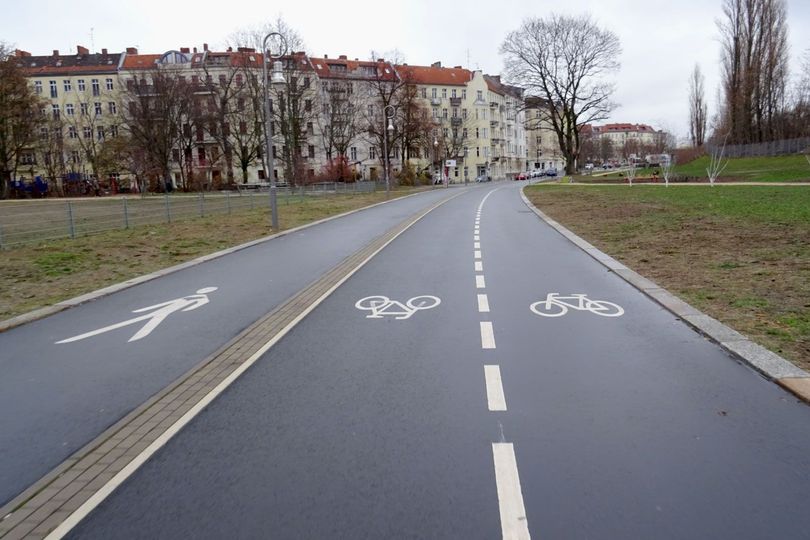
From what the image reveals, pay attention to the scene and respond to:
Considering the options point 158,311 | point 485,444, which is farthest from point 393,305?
point 485,444

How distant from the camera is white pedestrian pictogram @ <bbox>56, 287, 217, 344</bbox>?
25.4 ft

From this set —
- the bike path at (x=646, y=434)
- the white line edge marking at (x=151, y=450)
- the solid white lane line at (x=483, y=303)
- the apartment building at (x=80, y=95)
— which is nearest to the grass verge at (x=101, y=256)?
the white line edge marking at (x=151, y=450)

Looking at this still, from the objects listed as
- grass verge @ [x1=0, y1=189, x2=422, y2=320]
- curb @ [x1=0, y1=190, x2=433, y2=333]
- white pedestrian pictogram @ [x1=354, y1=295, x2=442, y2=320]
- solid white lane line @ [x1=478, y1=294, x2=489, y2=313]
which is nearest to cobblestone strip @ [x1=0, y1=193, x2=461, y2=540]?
white pedestrian pictogram @ [x1=354, y1=295, x2=442, y2=320]

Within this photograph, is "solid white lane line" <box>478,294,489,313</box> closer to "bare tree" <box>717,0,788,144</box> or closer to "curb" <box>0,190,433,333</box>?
"curb" <box>0,190,433,333</box>

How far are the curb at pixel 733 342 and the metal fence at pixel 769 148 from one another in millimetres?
54586

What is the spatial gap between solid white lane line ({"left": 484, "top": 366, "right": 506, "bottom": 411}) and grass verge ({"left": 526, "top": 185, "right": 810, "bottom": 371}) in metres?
2.69

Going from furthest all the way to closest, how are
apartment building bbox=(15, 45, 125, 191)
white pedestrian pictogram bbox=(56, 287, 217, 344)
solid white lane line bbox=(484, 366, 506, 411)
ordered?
apartment building bbox=(15, 45, 125, 191) → white pedestrian pictogram bbox=(56, 287, 217, 344) → solid white lane line bbox=(484, 366, 506, 411)

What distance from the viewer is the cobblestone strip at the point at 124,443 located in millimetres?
3451

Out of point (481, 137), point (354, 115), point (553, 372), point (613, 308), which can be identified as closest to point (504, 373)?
point (553, 372)

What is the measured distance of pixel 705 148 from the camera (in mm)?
75625

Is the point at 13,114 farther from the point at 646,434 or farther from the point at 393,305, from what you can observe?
the point at 646,434

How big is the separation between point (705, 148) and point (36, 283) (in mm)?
78776

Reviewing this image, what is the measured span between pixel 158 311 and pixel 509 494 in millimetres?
6976

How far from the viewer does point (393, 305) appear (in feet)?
28.8
